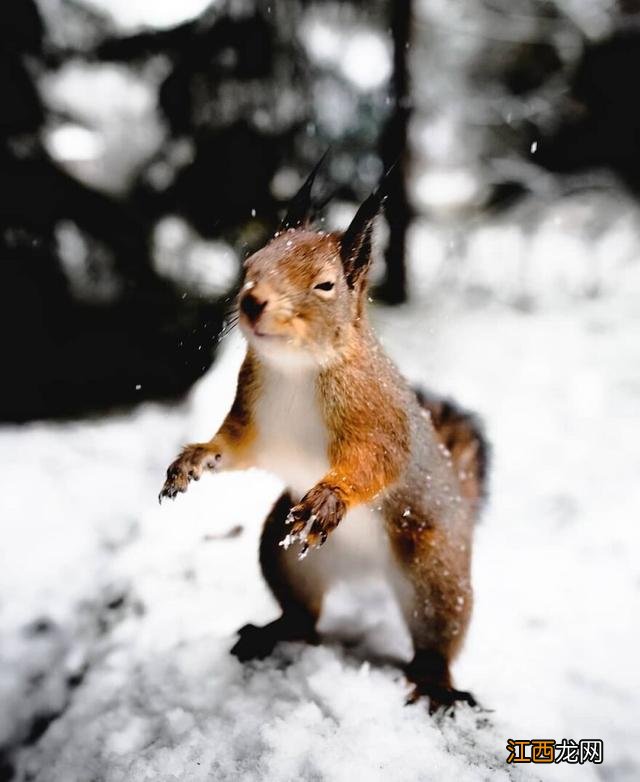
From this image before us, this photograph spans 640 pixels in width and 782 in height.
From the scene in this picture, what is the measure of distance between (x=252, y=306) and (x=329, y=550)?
63 cm

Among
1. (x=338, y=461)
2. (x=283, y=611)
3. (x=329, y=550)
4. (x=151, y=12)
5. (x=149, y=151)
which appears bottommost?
(x=283, y=611)

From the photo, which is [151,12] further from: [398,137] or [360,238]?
[360,238]

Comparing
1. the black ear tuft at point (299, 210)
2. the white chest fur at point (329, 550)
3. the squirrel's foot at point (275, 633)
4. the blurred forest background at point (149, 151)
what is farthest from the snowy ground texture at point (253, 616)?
the black ear tuft at point (299, 210)

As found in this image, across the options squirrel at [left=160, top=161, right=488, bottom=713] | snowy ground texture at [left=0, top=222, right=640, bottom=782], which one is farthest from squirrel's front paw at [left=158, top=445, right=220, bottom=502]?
snowy ground texture at [left=0, top=222, right=640, bottom=782]

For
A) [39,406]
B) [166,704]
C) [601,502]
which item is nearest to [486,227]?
[601,502]

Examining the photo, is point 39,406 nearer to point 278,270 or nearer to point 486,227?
point 278,270

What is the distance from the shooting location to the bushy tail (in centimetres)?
151

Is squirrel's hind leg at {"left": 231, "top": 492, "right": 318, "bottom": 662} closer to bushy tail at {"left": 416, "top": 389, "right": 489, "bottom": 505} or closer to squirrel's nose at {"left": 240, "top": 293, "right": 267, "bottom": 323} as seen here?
bushy tail at {"left": 416, "top": 389, "right": 489, "bottom": 505}

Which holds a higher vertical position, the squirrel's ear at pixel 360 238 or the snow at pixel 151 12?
the snow at pixel 151 12

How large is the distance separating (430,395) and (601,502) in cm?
71

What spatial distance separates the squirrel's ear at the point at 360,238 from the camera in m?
0.84

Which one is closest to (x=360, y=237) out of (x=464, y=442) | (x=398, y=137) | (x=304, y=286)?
(x=304, y=286)

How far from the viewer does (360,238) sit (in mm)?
897

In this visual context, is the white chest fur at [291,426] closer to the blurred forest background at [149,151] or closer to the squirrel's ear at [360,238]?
the squirrel's ear at [360,238]
